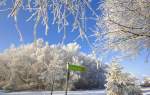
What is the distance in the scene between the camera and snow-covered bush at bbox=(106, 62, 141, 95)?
23.2m

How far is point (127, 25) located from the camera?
7.09 meters

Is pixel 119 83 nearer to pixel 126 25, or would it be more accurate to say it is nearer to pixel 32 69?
pixel 126 25

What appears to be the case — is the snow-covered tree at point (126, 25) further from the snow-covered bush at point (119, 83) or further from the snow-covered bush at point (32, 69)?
the snow-covered bush at point (32, 69)

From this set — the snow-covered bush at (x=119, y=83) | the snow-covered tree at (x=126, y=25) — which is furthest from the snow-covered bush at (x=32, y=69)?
the snow-covered tree at (x=126, y=25)

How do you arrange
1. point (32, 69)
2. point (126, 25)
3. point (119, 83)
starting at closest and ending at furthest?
point (126, 25)
point (119, 83)
point (32, 69)

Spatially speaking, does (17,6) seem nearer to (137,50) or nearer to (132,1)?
(132,1)

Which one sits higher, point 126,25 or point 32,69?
point 32,69

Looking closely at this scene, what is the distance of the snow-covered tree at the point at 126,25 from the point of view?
6734mm

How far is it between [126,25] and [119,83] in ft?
56.6

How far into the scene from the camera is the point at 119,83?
23984 millimetres

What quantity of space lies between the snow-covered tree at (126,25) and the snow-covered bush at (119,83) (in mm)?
14907

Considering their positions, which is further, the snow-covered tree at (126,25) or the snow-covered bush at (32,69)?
the snow-covered bush at (32,69)

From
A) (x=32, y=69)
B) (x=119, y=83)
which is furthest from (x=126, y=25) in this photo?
(x=32, y=69)

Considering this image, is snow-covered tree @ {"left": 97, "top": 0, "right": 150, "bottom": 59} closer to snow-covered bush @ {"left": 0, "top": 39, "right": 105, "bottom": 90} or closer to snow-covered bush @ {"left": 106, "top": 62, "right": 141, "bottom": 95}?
snow-covered bush @ {"left": 106, "top": 62, "right": 141, "bottom": 95}
